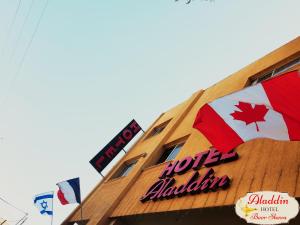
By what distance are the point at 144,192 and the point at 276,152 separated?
18.9 feet

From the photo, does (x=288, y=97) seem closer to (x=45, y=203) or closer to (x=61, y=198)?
(x=61, y=198)

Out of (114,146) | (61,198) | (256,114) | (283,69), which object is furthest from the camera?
(114,146)

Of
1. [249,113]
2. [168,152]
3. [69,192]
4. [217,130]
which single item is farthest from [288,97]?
[69,192]

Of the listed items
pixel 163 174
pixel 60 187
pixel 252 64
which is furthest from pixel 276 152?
pixel 60 187

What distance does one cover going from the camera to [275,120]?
5.88m

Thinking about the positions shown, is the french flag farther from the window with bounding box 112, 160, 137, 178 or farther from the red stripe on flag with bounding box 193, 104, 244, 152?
the red stripe on flag with bounding box 193, 104, 244, 152

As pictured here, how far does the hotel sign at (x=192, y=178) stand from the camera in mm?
8252

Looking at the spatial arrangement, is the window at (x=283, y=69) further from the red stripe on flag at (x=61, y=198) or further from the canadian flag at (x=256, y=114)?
the red stripe on flag at (x=61, y=198)

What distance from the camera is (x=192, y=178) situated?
9.42 meters

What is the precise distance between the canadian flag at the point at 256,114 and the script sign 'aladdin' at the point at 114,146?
1383 cm

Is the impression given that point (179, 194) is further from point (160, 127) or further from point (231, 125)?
point (160, 127)

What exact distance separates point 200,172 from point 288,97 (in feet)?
14.8

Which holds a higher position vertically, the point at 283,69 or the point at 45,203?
the point at 45,203

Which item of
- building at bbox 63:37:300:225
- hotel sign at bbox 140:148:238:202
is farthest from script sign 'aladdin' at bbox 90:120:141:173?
hotel sign at bbox 140:148:238:202
